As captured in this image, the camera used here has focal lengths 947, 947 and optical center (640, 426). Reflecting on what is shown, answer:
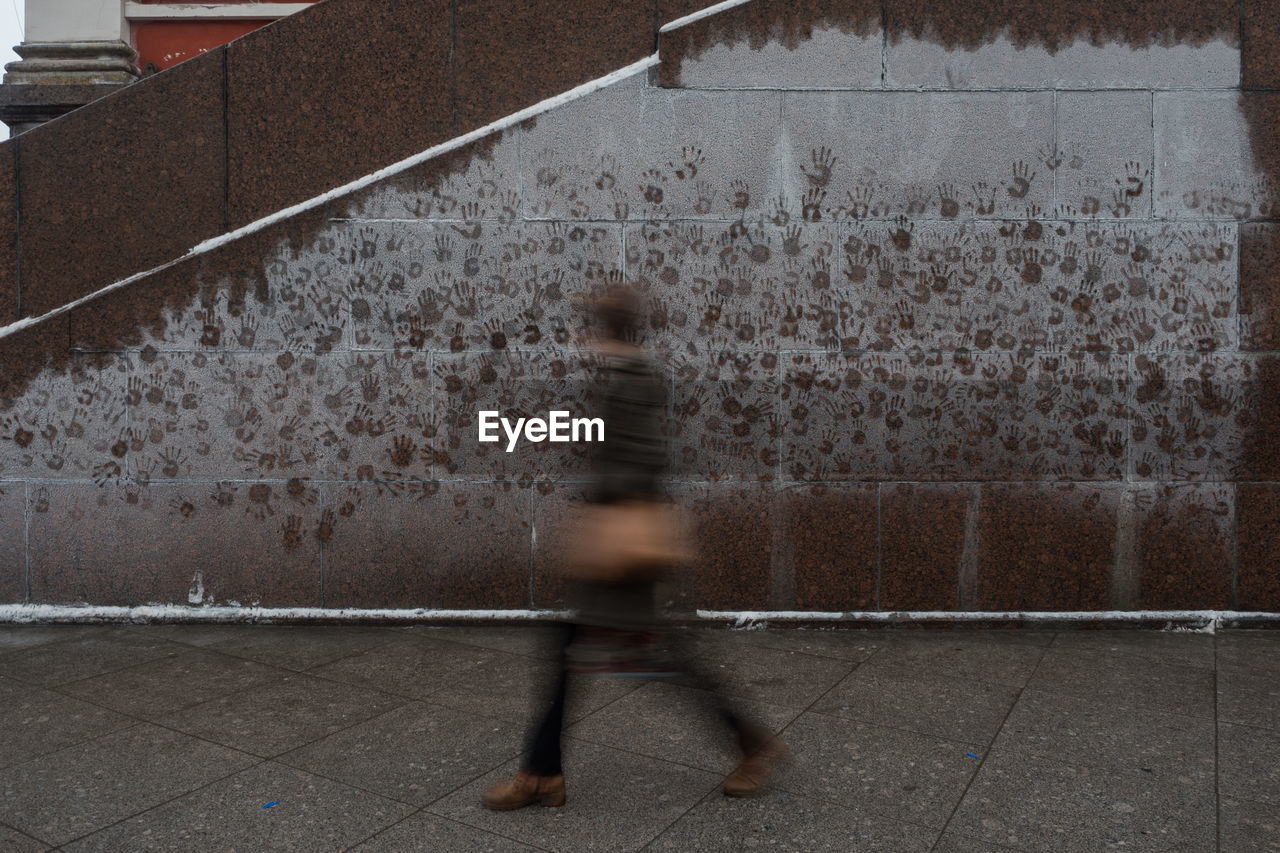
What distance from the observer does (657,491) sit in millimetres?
3098

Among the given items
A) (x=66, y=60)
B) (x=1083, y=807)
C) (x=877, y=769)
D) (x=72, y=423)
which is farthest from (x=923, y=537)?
(x=66, y=60)

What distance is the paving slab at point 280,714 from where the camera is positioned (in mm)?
3732

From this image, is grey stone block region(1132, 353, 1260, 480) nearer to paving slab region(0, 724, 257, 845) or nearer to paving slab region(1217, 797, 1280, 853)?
paving slab region(1217, 797, 1280, 853)

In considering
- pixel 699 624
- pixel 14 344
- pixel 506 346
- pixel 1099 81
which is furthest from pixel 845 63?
pixel 14 344

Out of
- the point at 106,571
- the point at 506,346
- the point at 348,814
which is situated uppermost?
the point at 506,346

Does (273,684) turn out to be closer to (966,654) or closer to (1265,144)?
(966,654)

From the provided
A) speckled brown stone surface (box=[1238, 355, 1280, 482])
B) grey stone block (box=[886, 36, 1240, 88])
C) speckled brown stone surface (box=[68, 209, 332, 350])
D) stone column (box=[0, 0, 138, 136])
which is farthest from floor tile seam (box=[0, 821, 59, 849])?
speckled brown stone surface (box=[1238, 355, 1280, 482])

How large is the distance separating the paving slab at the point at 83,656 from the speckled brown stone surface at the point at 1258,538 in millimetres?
5804

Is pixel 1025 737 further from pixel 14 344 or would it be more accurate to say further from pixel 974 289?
pixel 14 344

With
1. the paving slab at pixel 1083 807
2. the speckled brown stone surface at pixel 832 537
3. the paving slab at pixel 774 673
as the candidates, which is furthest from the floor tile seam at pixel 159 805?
the speckled brown stone surface at pixel 832 537

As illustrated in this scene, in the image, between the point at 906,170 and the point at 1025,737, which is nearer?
the point at 1025,737

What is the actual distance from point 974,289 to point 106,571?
5.19 m

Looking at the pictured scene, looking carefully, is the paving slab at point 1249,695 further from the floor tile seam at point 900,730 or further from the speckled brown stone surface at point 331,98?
the speckled brown stone surface at point 331,98

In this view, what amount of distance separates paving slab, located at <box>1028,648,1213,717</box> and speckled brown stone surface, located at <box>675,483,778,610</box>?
5.05ft
